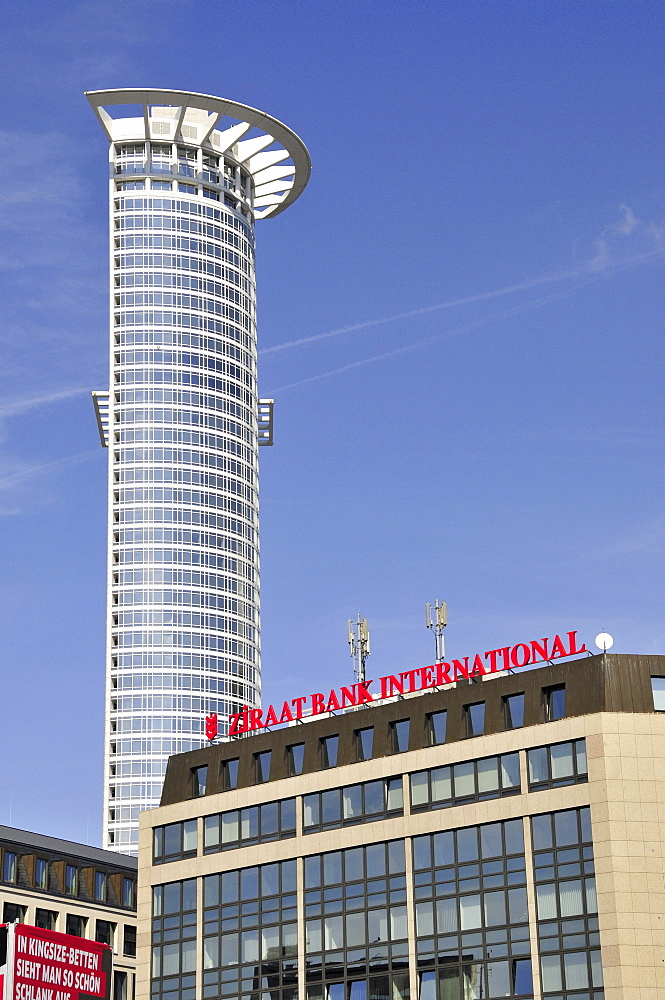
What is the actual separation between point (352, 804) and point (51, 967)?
140 feet

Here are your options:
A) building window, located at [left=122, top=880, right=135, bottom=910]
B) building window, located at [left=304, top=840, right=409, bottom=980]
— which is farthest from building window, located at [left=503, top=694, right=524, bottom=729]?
building window, located at [left=122, top=880, right=135, bottom=910]

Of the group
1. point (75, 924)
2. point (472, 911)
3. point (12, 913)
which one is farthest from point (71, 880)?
point (472, 911)

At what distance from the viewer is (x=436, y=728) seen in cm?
9888

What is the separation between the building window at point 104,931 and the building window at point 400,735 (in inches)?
2193

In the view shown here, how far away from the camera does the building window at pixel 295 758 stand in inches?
4126

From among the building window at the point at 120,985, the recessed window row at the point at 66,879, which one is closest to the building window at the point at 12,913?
the recessed window row at the point at 66,879

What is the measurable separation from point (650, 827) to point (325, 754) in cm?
2374

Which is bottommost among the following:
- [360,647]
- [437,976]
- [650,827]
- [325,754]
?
[437,976]

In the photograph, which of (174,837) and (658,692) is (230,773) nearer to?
(174,837)

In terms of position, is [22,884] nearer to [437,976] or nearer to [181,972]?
[181,972]

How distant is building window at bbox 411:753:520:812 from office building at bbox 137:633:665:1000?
0.37ft

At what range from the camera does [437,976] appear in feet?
304

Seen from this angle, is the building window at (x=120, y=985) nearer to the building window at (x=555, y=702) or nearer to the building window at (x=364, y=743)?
the building window at (x=364, y=743)

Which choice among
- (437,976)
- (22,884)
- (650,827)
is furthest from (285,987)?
(22,884)
